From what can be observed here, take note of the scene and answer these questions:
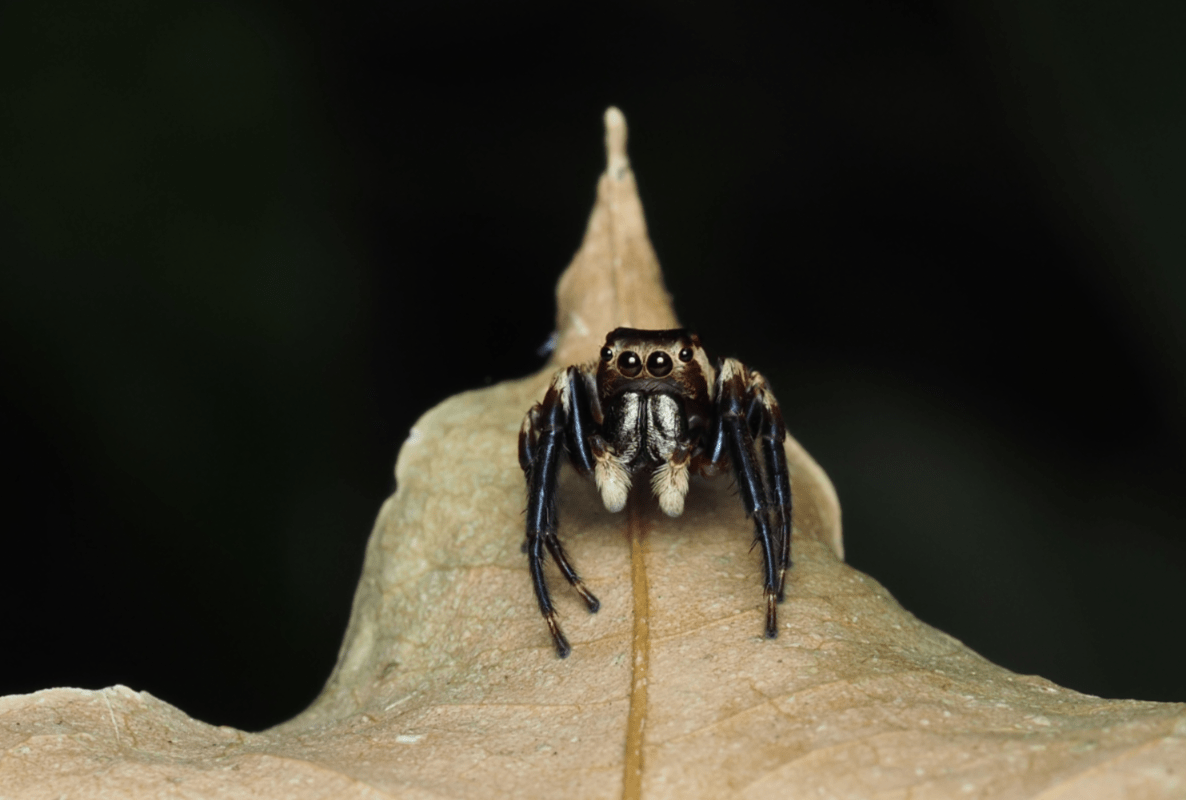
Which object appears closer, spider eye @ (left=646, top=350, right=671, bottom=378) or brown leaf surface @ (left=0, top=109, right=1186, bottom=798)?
brown leaf surface @ (left=0, top=109, right=1186, bottom=798)

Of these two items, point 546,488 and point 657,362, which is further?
point 657,362

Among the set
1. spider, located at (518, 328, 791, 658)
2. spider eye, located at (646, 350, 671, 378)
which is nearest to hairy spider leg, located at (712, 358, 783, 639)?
spider, located at (518, 328, 791, 658)

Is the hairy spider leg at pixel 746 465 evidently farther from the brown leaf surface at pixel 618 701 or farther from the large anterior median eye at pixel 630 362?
the large anterior median eye at pixel 630 362

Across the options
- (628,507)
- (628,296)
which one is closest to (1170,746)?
(628,507)

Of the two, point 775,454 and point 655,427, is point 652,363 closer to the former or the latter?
point 655,427

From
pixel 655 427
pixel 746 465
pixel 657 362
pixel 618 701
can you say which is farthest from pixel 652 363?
pixel 618 701

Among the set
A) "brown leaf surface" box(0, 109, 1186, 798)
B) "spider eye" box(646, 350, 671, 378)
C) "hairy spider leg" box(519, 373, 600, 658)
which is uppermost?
"spider eye" box(646, 350, 671, 378)

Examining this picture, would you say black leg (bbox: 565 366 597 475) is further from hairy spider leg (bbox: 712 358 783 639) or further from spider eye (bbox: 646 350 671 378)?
hairy spider leg (bbox: 712 358 783 639)
